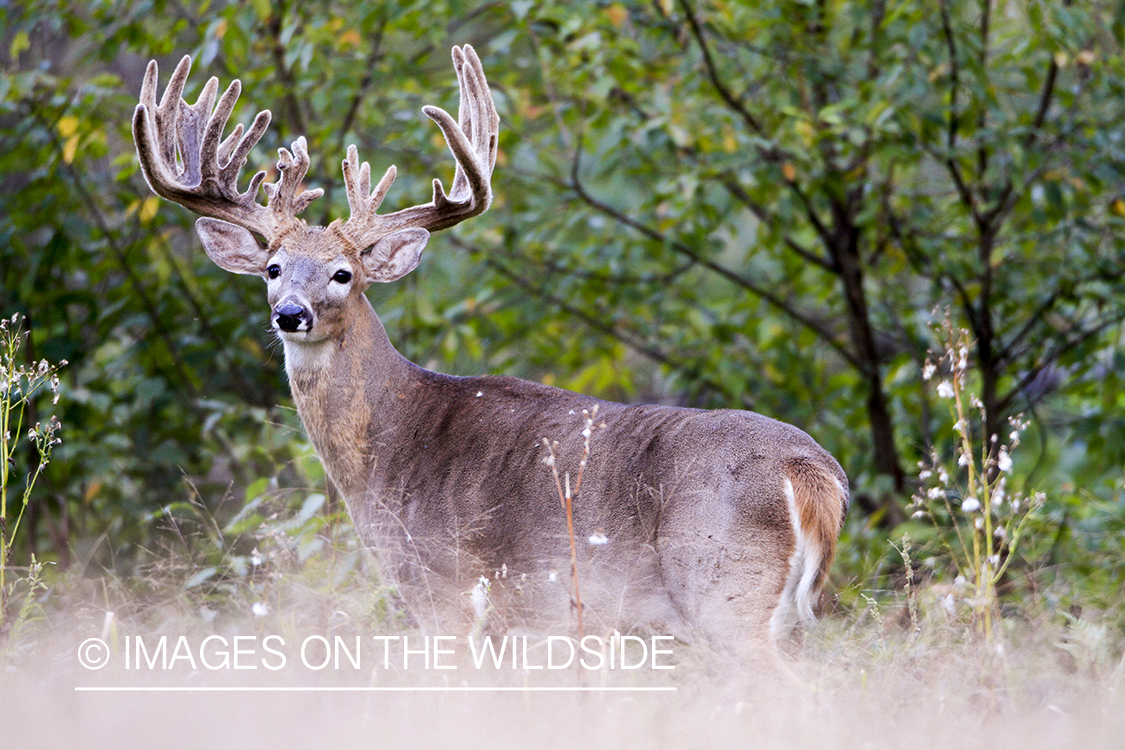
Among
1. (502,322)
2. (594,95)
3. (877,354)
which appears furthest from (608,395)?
(594,95)

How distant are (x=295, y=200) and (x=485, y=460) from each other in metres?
1.05

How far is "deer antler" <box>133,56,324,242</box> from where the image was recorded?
139 inches

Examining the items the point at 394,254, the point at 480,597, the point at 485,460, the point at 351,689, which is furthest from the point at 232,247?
the point at 351,689

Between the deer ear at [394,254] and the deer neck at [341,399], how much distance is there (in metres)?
0.15

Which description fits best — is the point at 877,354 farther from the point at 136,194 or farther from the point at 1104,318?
the point at 136,194

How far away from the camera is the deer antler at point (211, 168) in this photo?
3.54 meters

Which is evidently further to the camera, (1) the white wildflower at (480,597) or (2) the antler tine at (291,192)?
(2) the antler tine at (291,192)

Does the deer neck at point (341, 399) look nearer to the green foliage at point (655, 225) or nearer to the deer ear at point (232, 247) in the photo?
the deer ear at point (232, 247)

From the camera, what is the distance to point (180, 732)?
2.37 meters

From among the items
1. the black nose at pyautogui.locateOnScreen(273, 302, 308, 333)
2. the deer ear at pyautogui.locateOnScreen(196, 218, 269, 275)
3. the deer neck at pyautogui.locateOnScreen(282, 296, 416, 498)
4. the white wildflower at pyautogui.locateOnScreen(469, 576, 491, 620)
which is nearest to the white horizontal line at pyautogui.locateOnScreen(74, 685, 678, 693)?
the white wildflower at pyautogui.locateOnScreen(469, 576, 491, 620)

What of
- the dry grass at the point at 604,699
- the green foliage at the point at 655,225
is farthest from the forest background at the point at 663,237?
the dry grass at the point at 604,699

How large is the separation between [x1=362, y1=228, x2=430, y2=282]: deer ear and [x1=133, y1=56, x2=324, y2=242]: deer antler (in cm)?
25

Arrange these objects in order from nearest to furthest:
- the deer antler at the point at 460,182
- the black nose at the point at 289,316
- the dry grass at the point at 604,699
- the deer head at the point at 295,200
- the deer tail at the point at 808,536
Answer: the dry grass at the point at 604,699
the deer tail at the point at 808,536
the black nose at the point at 289,316
the deer head at the point at 295,200
the deer antler at the point at 460,182

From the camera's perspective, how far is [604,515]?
296 centimetres
